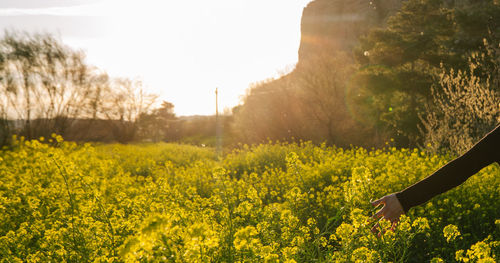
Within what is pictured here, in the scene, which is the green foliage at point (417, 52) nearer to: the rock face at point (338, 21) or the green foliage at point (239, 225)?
the green foliage at point (239, 225)

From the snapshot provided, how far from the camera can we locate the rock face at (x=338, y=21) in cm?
4674

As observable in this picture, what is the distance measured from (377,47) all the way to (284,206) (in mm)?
14768

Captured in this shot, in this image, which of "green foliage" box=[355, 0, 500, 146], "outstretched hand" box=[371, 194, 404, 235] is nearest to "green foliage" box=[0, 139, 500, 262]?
"outstretched hand" box=[371, 194, 404, 235]

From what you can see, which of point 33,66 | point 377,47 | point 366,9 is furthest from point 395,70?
point 366,9

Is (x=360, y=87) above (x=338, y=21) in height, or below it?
below

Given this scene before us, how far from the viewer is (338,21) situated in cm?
5738

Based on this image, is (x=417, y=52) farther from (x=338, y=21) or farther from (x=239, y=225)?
(x=338, y=21)

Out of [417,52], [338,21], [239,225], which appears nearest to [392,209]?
[239,225]

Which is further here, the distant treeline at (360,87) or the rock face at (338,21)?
the rock face at (338,21)

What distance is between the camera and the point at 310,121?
20578 millimetres

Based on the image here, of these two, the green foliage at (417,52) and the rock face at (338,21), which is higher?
the rock face at (338,21)

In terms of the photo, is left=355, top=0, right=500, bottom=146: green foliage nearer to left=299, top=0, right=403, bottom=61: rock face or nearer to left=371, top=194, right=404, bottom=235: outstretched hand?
left=371, top=194, right=404, bottom=235: outstretched hand

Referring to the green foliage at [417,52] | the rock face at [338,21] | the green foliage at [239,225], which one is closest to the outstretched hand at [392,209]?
the green foliage at [239,225]

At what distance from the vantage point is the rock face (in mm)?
46737
